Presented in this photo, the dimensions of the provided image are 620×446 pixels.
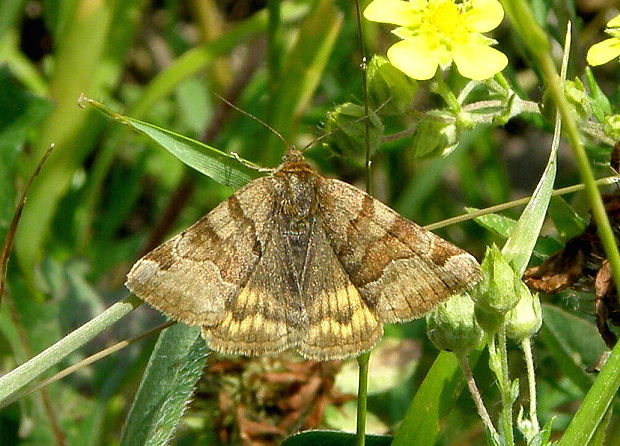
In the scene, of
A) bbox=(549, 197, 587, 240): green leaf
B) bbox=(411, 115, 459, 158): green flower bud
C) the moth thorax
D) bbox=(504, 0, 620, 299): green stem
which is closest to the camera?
bbox=(504, 0, 620, 299): green stem

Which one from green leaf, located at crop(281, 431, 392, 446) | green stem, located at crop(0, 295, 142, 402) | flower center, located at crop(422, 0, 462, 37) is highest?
flower center, located at crop(422, 0, 462, 37)

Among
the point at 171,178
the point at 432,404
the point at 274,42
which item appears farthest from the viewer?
the point at 171,178

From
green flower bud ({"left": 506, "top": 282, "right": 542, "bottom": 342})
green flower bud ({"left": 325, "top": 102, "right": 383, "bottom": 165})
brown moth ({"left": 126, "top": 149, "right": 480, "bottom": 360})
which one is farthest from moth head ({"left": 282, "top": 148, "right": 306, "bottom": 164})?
green flower bud ({"left": 506, "top": 282, "right": 542, "bottom": 342})

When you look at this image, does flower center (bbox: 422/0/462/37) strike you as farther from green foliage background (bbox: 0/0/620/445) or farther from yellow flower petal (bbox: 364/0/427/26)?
green foliage background (bbox: 0/0/620/445)

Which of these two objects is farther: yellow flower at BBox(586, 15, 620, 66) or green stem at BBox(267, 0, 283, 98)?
green stem at BBox(267, 0, 283, 98)

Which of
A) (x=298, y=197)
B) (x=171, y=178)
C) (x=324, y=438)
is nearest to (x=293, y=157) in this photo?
(x=298, y=197)

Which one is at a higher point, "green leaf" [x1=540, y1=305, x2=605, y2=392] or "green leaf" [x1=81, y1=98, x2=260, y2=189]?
"green leaf" [x1=81, y1=98, x2=260, y2=189]

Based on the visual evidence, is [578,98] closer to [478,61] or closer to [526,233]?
[478,61]
